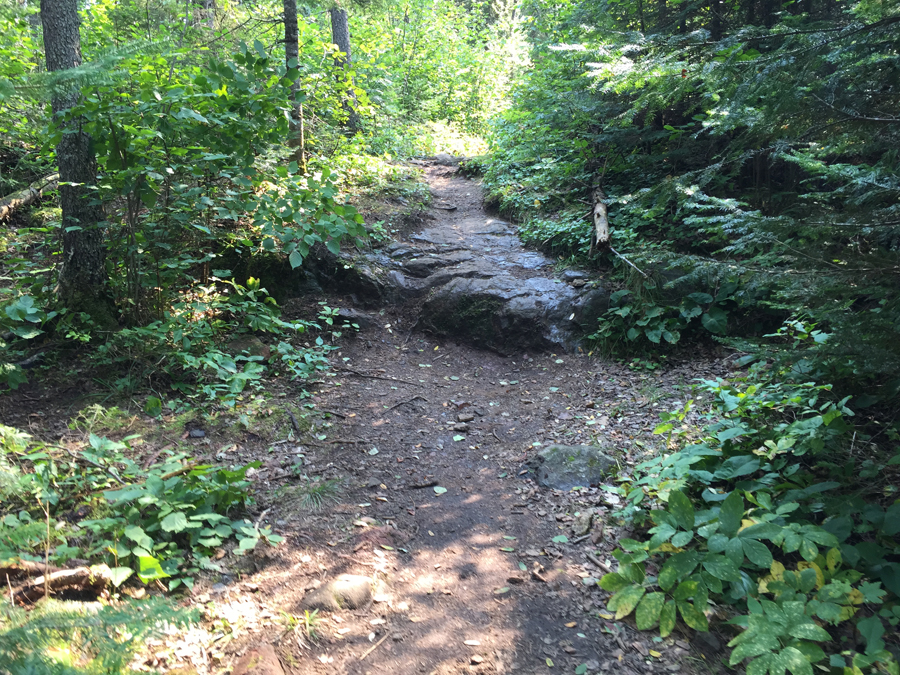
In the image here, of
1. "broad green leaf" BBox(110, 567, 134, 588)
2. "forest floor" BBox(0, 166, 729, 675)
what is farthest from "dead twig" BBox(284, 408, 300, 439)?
"broad green leaf" BBox(110, 567, 134, 588)

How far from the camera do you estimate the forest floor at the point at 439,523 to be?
106 inches

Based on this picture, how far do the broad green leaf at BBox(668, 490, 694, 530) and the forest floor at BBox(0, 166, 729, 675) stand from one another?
586 millimetres

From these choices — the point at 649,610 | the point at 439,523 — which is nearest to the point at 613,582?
the point at 649,610

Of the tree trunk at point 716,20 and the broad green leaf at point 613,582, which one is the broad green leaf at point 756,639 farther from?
the tree trunk at point 716,20

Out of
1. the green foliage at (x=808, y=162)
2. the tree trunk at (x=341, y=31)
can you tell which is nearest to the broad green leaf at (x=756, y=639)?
the green foliage at (x=808, y=162)

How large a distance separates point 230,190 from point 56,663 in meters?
5.60

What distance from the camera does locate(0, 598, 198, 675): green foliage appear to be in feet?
4.41

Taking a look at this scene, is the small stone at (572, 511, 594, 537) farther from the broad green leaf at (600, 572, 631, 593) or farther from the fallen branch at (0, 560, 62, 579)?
the fallen branch at (0, 560, 62, 579)

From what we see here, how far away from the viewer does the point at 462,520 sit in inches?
155

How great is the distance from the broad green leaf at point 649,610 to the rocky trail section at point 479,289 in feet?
14.3

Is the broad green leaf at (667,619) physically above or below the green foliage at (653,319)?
below

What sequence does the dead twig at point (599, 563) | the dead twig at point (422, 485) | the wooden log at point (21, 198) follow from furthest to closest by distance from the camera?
the wooden log at point (21, 198), the dead twig at point (422, 485), the dead twig at point (599, 563)

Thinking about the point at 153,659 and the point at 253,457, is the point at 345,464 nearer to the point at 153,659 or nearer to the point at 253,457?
the point at 253,457

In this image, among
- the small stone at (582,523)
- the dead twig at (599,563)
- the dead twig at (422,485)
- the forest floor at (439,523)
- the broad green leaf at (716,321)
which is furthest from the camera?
the broad green leaf at (716,321)
